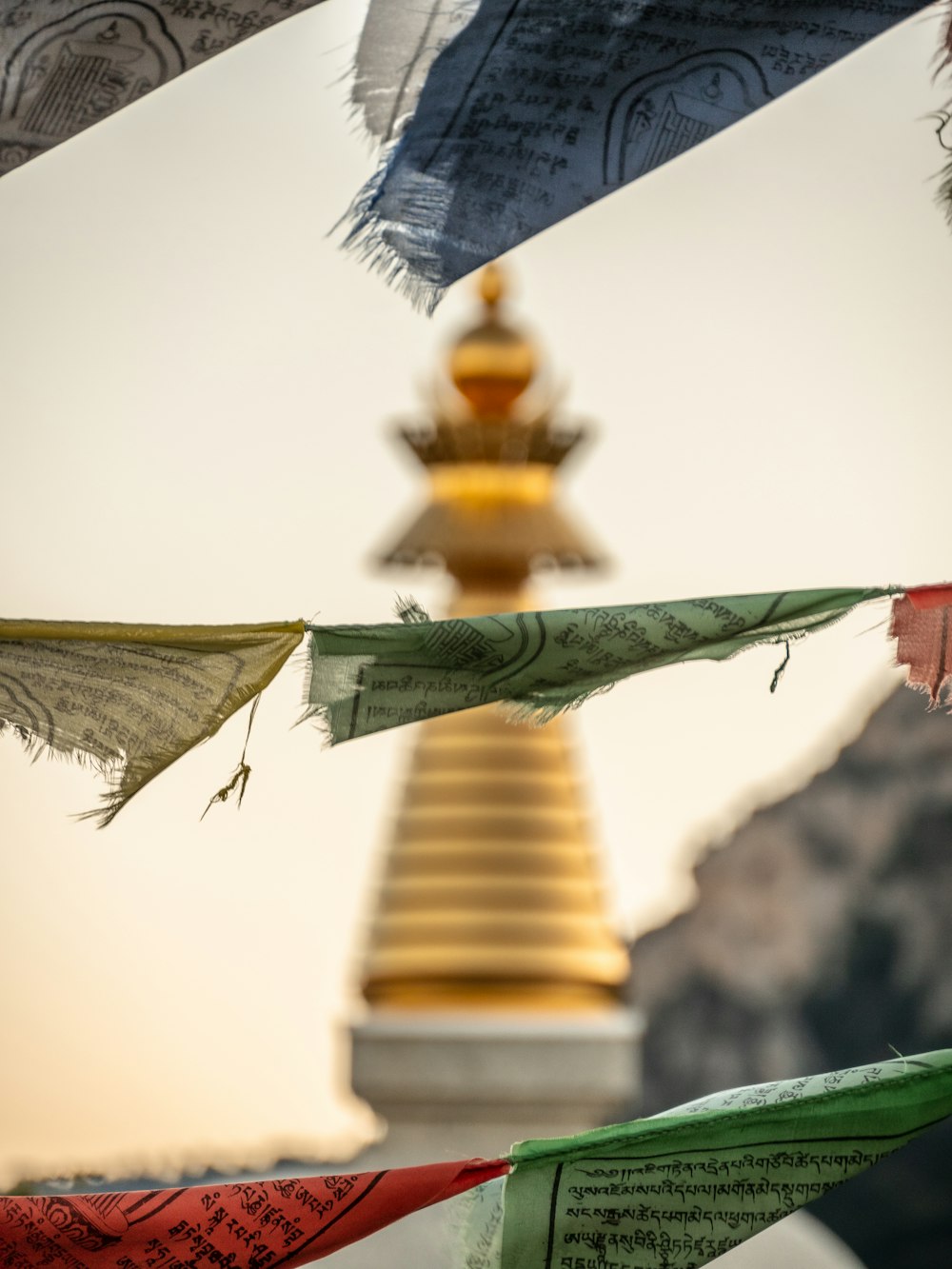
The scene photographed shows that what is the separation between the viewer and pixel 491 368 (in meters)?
11.1

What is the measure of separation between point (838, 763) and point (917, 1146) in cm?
579

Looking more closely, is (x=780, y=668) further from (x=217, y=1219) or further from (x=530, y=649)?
(x=217, y=1219)

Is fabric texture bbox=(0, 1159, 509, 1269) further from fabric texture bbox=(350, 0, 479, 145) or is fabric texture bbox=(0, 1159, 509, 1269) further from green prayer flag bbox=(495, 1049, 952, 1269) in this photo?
fabric texture bbox=(350, 0, 479, 145)

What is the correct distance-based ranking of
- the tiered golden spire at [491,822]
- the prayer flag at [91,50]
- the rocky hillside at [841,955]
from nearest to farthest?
1. the prayer flag at [91,50]
2. the tiered golden spire at [491,822]
3. the rocky hillside at [841,955]

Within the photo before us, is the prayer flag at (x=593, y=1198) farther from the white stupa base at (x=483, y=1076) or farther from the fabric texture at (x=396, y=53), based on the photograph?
the white stupa base at (x=483, y=1076)

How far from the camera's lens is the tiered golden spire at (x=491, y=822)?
989 cm

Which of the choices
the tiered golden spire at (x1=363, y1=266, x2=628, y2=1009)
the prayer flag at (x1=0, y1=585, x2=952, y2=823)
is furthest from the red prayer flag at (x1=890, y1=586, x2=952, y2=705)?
the tiered golden spire at (x1=363, y1=266, x2=628, y2=1009)

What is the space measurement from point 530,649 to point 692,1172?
0.72 meters

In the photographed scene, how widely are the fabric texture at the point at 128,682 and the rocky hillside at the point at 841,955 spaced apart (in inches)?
663

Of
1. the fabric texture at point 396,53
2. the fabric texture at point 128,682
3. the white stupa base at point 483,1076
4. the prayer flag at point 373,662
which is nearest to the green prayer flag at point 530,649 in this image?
the prayer flag at point 373,662

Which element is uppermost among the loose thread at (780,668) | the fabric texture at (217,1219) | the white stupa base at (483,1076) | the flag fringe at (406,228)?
the flag fringe at (406,228)

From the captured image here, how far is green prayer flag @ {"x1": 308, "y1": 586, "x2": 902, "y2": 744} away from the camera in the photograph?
2.43 meters

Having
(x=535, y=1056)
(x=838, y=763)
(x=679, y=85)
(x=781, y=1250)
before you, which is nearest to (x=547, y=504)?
(x=535, y=1056)

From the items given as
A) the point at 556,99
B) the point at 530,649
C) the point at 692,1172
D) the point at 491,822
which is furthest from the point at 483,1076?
the point at 556,99
